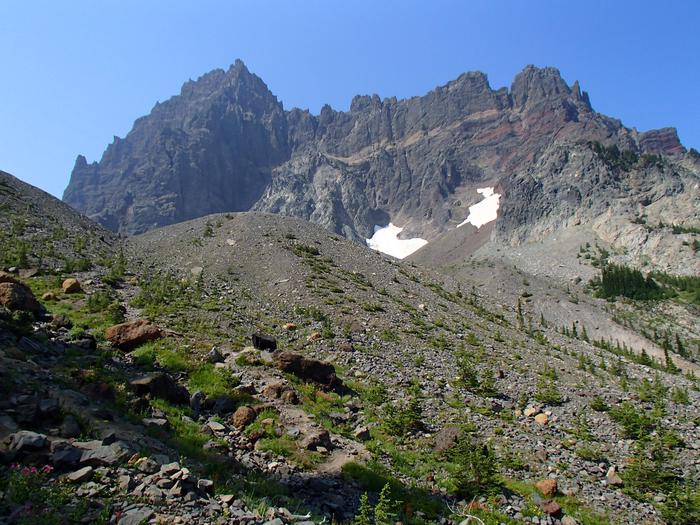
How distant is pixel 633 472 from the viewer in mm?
14445

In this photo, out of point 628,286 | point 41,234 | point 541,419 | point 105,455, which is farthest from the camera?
point 628,286

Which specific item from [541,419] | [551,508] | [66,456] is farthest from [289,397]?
[541,419]

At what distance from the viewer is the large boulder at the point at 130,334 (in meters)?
17.9

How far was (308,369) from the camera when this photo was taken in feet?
63.0

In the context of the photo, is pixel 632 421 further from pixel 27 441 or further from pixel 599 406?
pixel 27 441

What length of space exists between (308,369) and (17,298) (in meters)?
11.9

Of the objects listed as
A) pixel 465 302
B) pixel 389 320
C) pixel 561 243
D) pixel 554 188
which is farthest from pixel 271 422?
pixel 554 188

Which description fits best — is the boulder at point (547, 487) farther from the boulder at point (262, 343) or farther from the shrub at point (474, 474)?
the boulder at point (262, 343)

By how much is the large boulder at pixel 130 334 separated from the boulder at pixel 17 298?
303 centimetres

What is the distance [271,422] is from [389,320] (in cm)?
1901

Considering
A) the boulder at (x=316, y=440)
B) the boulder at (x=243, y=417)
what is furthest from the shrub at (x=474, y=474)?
the boulder at (x=243, y=417)

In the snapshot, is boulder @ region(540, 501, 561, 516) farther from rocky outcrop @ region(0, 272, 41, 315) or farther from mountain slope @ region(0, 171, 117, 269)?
mountain slope @ region(0, 171, 117, 269)

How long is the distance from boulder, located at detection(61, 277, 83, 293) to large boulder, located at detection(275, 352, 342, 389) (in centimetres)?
1295

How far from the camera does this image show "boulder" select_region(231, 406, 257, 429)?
13.6 meters
